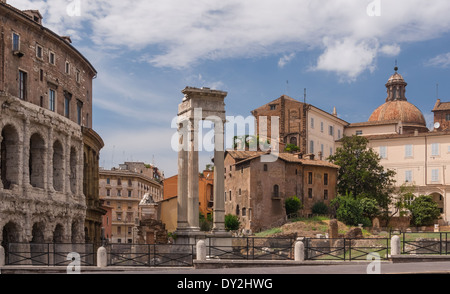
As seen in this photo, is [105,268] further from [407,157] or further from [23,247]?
[407,157]

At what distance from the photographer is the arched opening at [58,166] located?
42.6m

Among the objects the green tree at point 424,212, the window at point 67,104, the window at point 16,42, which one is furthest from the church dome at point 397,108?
the window at point 16,42

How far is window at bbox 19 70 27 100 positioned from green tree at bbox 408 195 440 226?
5204cm

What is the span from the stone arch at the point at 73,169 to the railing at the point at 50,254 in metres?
14.1

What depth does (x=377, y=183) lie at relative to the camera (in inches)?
3120

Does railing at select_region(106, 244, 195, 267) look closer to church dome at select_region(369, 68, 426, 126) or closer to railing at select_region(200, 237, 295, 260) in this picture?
railing at select_region(200, 237, 295, 260)

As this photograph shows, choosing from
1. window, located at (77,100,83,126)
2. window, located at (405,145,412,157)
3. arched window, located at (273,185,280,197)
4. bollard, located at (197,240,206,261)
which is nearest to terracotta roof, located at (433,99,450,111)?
window, located at (405,145,412,157)

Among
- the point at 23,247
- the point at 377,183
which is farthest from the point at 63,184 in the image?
the point at 377,183

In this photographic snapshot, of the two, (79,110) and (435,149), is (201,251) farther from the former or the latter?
(435,149)

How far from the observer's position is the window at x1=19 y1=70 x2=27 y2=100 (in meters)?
38.4

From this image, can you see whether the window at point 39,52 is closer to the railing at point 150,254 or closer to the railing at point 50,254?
the railing at point 50,254

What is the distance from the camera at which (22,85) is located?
38562mm

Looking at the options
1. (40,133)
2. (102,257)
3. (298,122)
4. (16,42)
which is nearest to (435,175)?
(298,122)

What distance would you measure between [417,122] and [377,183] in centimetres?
2580
